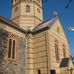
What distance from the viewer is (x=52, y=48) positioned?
18625mm

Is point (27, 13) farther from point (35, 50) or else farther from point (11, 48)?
point (11, 48)

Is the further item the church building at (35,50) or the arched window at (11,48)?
the arched window at (11,48)

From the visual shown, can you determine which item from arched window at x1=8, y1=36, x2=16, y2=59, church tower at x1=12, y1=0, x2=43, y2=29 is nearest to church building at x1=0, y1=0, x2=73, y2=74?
arched window at x1=8, y1=36, x2=16, y2=59

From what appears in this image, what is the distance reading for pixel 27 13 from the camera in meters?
24.1

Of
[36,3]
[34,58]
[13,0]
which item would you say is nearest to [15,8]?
[13,0]

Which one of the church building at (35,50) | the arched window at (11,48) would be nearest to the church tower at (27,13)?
the church building at (35,50)

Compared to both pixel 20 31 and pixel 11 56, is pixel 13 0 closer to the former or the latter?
pixel 20 31

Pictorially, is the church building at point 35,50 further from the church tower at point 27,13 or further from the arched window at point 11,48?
the church tower at point 27,13

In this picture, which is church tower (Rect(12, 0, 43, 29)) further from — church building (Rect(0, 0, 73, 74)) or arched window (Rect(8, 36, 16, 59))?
arched window (Rect(8, 36, 16, 59))

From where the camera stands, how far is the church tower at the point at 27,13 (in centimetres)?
2356

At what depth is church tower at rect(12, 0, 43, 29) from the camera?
23562 mm

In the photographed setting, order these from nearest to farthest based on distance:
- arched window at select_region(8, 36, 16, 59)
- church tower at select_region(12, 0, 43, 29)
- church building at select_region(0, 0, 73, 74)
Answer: church building at select_region(0, 0, 73, 74)
arched window at select_region(8, 36, 16, 59)
church tower at select_region(12, 0, 43, 29)

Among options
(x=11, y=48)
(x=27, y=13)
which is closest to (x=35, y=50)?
(x=11, y=48)

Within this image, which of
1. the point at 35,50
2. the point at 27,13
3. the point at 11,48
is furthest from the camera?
the point at 27,13
